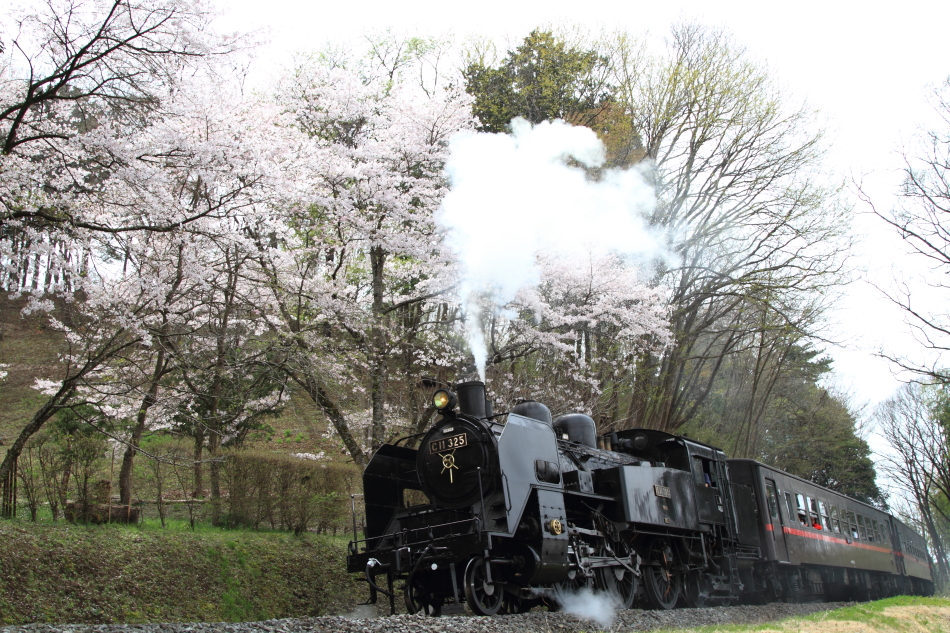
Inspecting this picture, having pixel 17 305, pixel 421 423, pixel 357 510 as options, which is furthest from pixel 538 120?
pixel 17 305

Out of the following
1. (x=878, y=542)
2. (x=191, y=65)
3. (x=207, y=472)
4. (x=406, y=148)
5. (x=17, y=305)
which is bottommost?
(x=878, y=542)

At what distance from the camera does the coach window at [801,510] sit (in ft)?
→ 44.7

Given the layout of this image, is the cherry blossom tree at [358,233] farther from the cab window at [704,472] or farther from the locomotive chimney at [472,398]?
the cab window at [704,472]

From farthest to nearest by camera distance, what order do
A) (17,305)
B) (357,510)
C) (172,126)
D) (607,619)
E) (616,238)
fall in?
(17,305)
(616,238)
(357,510)
(172,126)
(607,619)

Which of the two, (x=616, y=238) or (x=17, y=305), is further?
(x=17, y=305)

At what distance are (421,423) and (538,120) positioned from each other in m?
10.5

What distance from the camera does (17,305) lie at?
29.7 metres

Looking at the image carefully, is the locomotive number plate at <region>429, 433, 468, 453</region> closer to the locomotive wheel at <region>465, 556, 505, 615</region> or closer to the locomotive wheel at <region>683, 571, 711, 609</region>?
the locomotive wheel at <region>465, 556, 505, 615</region>

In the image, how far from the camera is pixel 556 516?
7773 mm

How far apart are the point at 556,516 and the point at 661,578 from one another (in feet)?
10.7

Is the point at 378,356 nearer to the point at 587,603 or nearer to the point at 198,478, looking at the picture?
the point at 198,478

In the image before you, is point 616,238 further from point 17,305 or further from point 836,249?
point 17,305


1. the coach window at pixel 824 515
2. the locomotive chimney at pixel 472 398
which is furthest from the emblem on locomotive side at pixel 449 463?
the coach window at pixel 824 515

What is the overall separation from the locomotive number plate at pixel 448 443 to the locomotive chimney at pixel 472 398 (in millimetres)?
373
